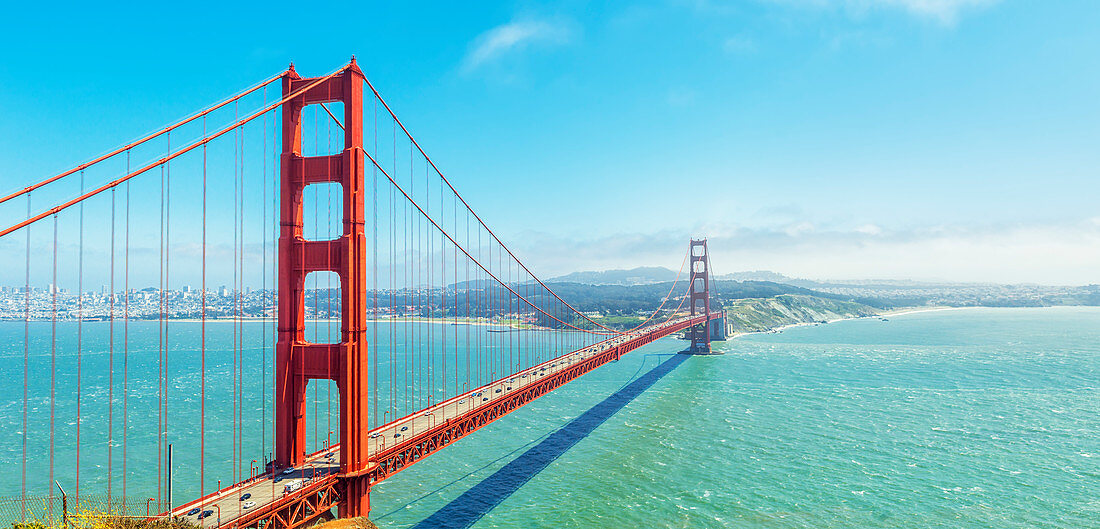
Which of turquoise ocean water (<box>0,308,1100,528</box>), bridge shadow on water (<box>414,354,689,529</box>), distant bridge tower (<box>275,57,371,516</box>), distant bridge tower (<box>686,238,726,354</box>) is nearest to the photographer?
distant bridge tower (<box>275,57,371,516</box>)

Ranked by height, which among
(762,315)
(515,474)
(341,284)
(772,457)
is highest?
(341,284)

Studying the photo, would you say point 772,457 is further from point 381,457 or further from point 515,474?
point 381,457

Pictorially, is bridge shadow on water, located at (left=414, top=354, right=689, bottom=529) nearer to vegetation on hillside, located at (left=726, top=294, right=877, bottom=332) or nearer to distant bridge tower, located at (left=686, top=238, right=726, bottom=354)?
distant bridge tower, located at (left=686, top=238, right=726, bottom=354)

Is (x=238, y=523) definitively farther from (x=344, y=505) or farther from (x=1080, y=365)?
(x=1080, y=365)

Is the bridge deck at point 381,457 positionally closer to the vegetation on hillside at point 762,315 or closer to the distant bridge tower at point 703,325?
the distant bridge tower at point 703,325

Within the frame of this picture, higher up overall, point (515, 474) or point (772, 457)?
point (515, 474)

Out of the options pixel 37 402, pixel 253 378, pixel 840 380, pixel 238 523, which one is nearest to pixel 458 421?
pixel 238 523

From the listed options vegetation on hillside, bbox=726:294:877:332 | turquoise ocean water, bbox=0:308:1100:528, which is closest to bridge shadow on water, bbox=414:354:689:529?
turquoise ocean water, bbox=0:308:1100:528

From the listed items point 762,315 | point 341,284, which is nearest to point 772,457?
point 341,284
